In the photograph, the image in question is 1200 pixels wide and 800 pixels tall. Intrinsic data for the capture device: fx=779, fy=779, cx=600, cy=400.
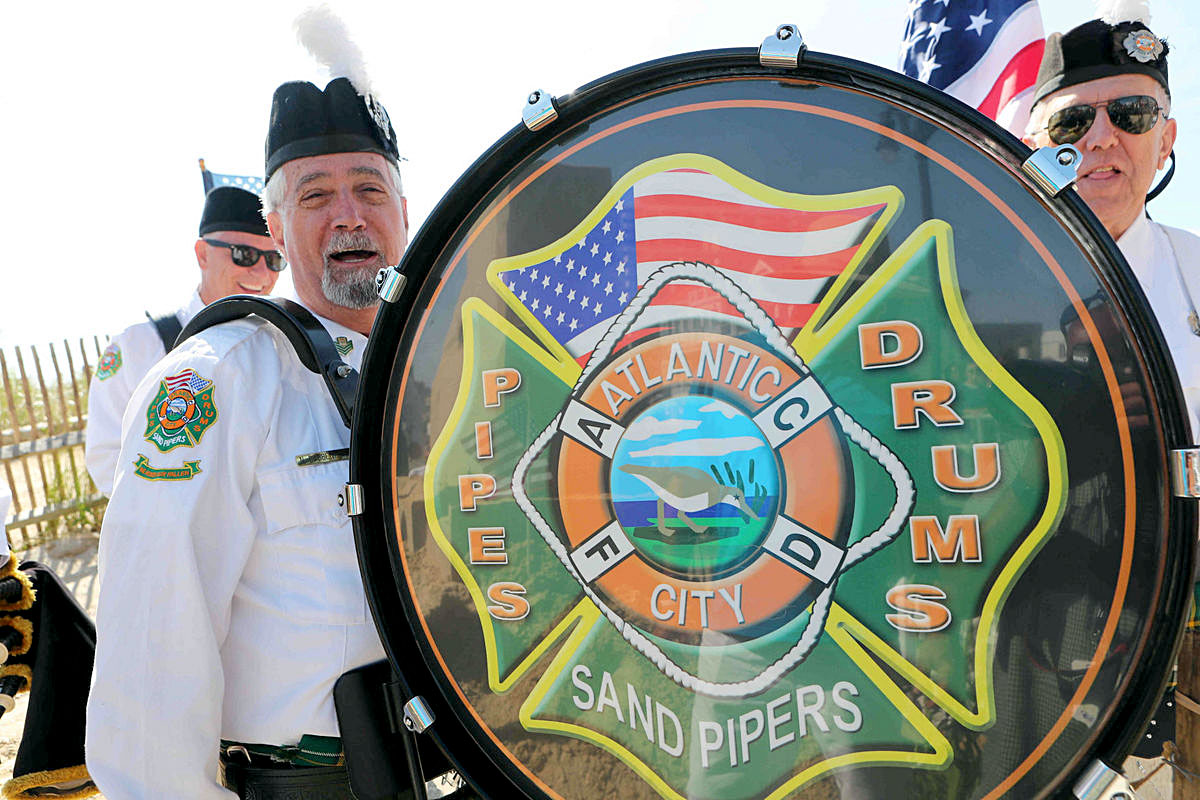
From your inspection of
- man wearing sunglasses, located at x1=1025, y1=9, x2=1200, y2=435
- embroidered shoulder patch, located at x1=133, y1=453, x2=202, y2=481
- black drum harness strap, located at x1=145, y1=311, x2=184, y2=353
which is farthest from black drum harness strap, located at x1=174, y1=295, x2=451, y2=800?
black drum harness strap, located at x1=145, y1=311, x2=184, y2=353

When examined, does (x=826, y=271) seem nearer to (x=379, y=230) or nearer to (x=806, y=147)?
(x=806, y=147)

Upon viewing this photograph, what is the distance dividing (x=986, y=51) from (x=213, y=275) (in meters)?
3.51

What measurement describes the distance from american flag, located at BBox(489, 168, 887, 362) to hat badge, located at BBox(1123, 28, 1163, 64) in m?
1.27

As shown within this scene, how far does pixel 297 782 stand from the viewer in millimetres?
1371

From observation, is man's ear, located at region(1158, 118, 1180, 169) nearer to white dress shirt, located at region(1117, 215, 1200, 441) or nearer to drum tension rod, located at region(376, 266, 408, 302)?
white dress shirt, located at region(1117, 215, 1200, 441)

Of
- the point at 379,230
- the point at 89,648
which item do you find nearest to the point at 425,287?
the point at 379,230

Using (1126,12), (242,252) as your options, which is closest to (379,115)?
(1126,12)

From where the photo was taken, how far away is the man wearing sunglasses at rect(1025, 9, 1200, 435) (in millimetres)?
1668

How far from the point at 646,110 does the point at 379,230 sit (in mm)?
971

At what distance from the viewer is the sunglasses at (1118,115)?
1.68m

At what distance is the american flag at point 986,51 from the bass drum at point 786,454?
6.93 feet

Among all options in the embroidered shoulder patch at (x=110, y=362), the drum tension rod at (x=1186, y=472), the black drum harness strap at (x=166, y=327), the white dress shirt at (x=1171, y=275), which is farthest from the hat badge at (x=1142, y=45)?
the embroidered shoulder patch at (x=110, y=362)

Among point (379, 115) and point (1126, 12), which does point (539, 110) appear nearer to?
point (379, 115)

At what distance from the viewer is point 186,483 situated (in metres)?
1.34
